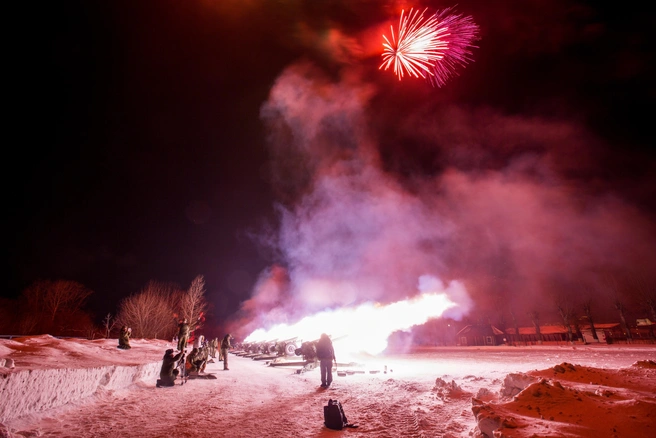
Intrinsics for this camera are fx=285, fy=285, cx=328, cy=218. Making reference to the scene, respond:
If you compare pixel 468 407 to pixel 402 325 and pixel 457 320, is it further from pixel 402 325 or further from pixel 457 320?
pixel 457 320

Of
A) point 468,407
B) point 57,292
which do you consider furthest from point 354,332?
point 57,292

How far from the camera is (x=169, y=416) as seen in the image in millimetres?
7098

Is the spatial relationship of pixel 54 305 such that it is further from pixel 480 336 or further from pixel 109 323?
pixel 480 336

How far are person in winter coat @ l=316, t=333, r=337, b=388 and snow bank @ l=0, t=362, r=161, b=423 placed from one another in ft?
22.7

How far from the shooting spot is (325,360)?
1164cm

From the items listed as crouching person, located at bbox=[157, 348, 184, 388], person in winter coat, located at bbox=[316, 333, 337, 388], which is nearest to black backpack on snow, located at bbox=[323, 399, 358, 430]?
person in winter coat, located at bbox=[316, 333, 337, 388]

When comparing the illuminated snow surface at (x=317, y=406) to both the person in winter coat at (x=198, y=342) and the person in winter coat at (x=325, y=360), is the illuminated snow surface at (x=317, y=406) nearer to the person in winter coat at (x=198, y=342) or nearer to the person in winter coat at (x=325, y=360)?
the person in winter coat at (x=325, y=360)

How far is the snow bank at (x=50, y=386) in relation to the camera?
5.52m

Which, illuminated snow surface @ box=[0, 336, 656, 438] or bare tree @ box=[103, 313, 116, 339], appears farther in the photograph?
bare tree @ box=[103, 313, 116, 339]

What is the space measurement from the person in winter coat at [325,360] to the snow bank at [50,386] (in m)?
6.93

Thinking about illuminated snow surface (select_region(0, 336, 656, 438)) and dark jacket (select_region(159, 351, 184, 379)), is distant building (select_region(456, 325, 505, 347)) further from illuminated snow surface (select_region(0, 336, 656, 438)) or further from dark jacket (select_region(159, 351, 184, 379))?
dark jacket (select_region(159, 351, 184, 379))

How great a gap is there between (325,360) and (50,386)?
831 centimetres

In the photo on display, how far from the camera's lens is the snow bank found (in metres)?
5.52

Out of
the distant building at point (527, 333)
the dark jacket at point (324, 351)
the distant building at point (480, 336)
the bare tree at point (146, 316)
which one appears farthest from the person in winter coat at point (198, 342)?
the distant building at point (480, 336)
